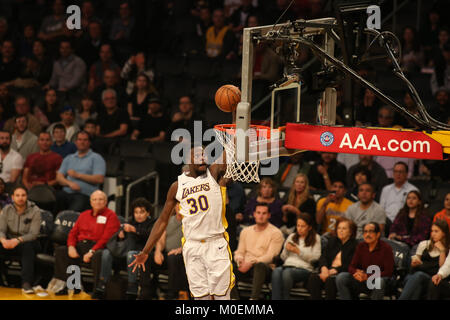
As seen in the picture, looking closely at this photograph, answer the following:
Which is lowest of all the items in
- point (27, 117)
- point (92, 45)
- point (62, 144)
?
point (62, 144)

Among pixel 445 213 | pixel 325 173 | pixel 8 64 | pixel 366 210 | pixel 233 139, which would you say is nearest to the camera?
pixel 233 139

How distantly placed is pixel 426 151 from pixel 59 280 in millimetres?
5860

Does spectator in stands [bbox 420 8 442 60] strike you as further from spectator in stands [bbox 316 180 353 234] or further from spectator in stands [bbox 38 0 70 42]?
spectator in stands [bbox 38 0 70 42]

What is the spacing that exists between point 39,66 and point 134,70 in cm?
193

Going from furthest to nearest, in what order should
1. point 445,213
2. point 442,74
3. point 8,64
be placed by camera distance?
point 8,64
point 442,74
point 445,213

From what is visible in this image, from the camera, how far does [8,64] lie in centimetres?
1400

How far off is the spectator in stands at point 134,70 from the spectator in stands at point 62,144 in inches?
56.6

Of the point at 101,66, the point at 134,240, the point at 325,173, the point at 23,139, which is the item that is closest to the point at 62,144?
the point at 23,139

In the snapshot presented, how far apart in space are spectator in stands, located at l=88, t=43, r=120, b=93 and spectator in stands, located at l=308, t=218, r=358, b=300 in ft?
17.1

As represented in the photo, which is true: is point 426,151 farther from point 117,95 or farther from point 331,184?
point 117,95

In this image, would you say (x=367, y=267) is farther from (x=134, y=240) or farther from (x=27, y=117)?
(x=27, y=117)

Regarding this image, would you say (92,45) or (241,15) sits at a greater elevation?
(241,15)

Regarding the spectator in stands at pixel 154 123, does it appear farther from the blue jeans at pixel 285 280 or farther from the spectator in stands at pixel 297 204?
the blue jeans at pixel 285 280

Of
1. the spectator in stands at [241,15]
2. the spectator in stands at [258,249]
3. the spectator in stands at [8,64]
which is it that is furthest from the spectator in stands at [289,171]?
the spectator in stands at [8,64]
